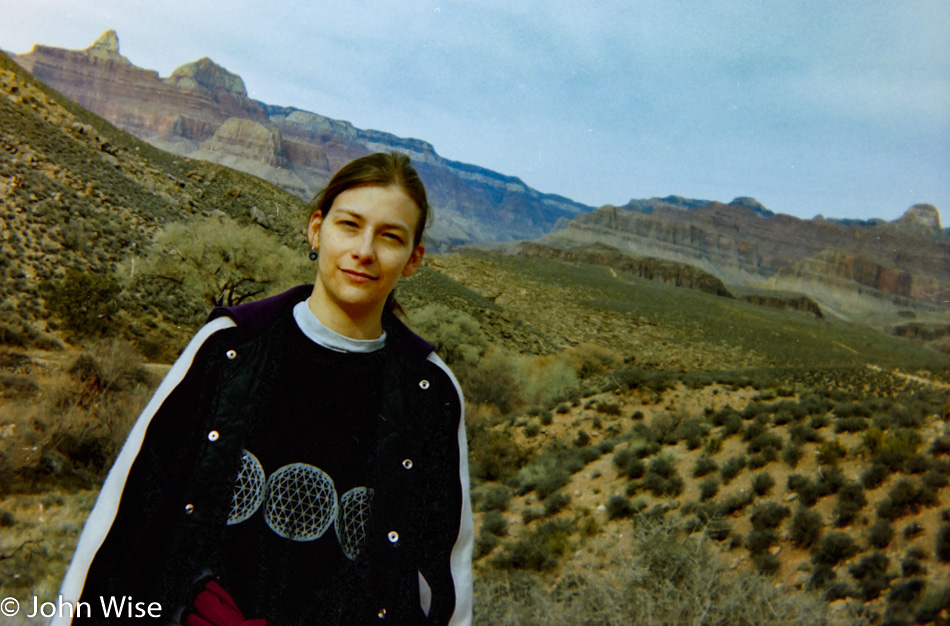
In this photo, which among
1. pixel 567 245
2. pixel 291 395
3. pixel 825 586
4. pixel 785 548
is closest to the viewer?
pixel 291 395

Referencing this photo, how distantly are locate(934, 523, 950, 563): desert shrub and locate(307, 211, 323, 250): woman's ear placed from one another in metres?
5.88

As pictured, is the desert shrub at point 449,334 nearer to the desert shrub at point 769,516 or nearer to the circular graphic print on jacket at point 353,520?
the desert shrub at point 769,516

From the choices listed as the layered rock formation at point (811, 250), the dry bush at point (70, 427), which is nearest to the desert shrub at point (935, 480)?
the dry bush at point (70, 427)

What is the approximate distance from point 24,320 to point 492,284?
141 feet

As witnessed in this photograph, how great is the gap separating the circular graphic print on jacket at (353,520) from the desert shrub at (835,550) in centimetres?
528

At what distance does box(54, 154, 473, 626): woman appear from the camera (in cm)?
136

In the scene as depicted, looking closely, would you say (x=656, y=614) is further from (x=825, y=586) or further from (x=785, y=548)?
(x=785, y=548)

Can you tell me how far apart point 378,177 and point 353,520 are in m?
1.04

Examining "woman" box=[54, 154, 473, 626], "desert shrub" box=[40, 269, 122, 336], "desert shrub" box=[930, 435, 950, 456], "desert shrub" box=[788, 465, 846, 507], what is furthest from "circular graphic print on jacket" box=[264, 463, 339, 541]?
"desert shrub" box=[40, 269, 122, 336]

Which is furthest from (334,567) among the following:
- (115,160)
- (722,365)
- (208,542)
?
(722,365)

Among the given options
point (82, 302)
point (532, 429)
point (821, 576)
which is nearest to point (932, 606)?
point (821, 576)

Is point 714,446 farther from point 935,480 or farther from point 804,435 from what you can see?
point 935,480

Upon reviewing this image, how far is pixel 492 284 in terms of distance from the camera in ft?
175

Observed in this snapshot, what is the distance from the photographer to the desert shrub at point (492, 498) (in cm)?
822
